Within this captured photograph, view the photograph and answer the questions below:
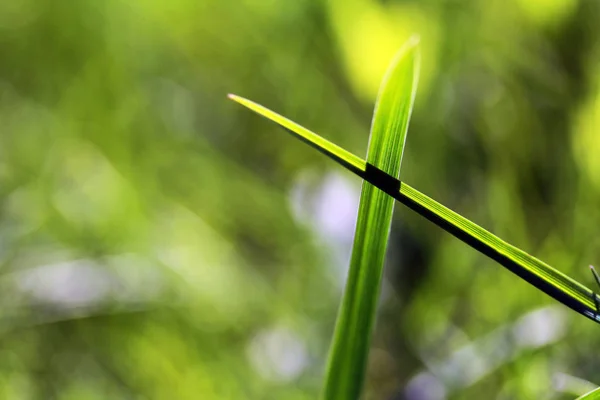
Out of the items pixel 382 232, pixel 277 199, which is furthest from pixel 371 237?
pixel 277 199

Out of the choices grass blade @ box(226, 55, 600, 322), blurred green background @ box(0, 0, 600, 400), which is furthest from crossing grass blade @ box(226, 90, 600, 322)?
blurred green background @ box(0, 0, 600, 400)

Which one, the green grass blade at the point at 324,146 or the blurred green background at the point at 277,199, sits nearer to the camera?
the green grass blade at the point at 324,146

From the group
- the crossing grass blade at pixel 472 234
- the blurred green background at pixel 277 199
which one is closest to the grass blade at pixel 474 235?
the crossing grass blade at pixel 472 234

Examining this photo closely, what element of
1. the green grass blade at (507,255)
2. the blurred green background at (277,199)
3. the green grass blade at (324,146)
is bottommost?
the green grass blade at (507,255)

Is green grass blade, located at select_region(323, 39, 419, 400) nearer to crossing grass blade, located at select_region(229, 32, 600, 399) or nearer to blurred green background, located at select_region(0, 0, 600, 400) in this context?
crossing grass blade, located at select_region(229, 32, 600, 399)

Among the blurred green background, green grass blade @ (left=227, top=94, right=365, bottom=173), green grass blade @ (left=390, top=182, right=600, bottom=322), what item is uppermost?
the blurred green background

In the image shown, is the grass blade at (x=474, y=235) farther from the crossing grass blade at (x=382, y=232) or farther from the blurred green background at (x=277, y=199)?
the blurred green background at (x=277, y=199)

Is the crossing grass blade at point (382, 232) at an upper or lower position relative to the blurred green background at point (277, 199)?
lower
